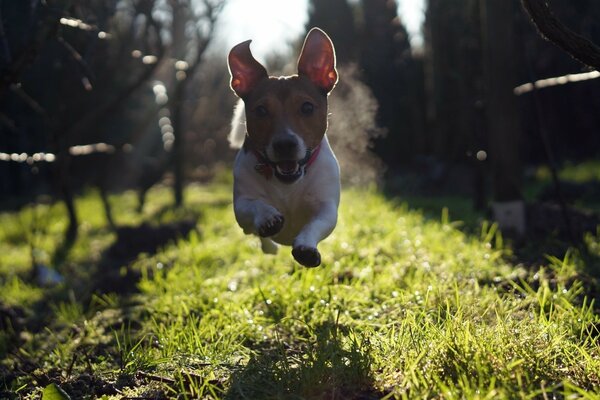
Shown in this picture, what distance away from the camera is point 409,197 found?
1080cm

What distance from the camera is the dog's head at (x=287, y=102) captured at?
11.7ft

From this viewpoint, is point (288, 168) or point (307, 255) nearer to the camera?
point (307, 255)

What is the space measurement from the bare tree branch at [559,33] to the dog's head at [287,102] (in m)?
1.09

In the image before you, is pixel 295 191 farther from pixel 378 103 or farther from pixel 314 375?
pixel 378 103

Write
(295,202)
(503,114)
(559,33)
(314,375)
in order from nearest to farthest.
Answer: (314,375) → (559,33) → (295,202) → (503,114)

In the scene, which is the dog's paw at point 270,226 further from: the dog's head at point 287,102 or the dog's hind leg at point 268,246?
the dog's hind leg at point 268,246

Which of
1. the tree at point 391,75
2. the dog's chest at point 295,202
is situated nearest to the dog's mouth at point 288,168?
the dog's chest at point 295,202

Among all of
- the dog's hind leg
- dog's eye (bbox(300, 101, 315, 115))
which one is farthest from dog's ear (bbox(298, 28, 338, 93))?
the dog's hind leg

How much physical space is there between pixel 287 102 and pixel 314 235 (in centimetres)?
71

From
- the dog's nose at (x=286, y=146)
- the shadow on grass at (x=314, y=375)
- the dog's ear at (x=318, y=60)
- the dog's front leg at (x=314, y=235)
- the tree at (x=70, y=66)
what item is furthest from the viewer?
the tree at (x=70, y=66)

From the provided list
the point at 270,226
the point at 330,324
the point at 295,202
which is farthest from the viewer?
the point at 295,202

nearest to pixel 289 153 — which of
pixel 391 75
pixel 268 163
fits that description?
pixel 268 163

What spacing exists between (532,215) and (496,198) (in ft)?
2.04

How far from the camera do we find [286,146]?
11.5ft
